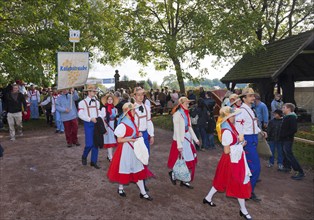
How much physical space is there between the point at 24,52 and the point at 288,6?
2165 centimetres

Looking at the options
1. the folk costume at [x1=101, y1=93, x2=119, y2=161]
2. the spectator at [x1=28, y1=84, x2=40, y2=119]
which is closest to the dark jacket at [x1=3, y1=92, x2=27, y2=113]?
the folk costume at [x1=101, y1=93, x2=119, y2=161]

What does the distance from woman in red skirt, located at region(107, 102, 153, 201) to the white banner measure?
11.6ft

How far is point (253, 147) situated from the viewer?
17.8 ft

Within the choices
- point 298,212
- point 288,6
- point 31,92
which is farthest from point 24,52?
point 288,6

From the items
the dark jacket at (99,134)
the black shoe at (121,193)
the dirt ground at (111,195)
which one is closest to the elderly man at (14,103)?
the dirt ground at (111,195)

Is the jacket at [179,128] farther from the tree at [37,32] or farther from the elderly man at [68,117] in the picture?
the tree at [37,32]

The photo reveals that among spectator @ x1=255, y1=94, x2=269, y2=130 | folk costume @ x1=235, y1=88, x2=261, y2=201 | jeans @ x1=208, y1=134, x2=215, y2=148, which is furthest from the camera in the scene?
jeans @ x1=208, y1=134, x2=215, y2=148

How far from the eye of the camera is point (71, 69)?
8.05m

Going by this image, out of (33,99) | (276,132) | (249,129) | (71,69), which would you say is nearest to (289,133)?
(276,132)

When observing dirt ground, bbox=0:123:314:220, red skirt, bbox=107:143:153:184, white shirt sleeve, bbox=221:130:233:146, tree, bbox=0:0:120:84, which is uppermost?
tree, bbox=0:0:120:84

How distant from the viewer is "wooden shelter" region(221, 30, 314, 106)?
490 inches

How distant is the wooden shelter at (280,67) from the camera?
12.5 m

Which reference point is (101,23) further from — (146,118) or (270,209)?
(270,209)

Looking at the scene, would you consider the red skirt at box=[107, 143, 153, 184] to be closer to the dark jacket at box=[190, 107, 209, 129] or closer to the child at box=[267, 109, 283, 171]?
the child at box=[267, 109, 283, 171]
